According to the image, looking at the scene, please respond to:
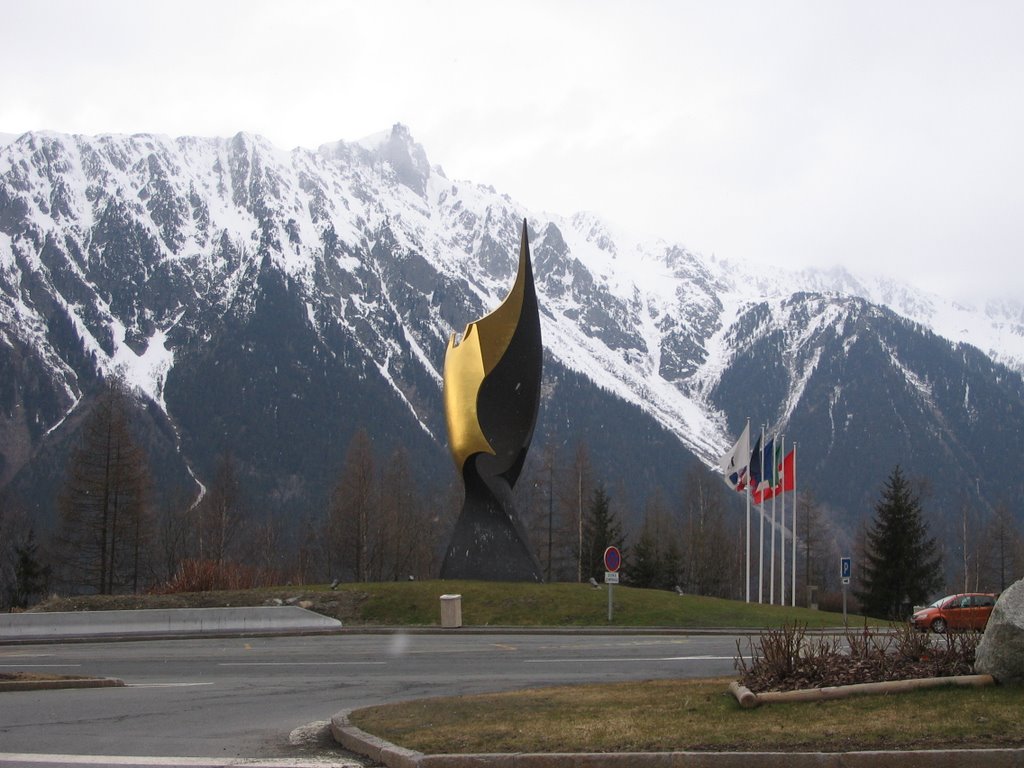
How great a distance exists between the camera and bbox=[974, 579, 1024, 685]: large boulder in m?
10.1

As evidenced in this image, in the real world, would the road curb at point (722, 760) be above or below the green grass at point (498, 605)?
above

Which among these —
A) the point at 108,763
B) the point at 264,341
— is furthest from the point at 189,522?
the point at 264,341

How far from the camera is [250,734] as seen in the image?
11188 mm

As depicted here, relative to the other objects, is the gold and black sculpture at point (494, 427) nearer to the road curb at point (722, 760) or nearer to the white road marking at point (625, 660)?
the white road marking at point (625, 660)

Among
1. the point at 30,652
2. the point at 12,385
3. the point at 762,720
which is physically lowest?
the point at 30,652

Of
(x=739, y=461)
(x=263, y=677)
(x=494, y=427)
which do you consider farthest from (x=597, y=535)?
(x=263, y=677)

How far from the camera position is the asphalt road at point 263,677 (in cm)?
1095

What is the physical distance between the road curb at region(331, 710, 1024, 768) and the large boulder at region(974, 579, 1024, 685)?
2288mm

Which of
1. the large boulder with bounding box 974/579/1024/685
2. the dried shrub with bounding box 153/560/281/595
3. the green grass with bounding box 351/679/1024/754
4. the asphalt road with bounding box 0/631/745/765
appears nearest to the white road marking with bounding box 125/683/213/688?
the asphalt road with bounding box 0/631/745/765

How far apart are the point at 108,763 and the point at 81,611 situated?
2321 centimetres

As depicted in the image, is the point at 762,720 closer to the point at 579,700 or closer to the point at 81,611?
the point at 579,700

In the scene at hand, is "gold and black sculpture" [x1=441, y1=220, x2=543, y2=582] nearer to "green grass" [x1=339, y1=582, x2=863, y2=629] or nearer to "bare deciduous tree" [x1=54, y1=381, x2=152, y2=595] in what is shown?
"green grass" [x1=339, y1=582, x2=863, y2=629]

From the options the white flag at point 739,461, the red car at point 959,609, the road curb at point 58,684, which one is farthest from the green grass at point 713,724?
the white flag at point 739,461

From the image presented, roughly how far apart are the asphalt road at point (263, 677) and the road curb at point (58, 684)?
0.97 ft
